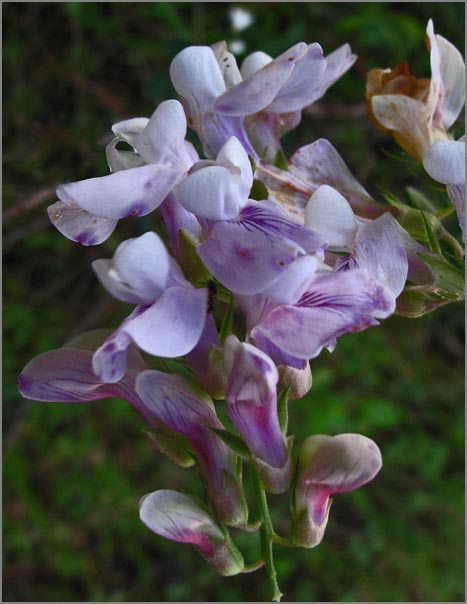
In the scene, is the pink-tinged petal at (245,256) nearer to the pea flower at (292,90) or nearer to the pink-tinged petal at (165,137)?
the pink-tinged petal at (165,137)

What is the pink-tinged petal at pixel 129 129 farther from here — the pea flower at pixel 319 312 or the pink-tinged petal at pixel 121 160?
the pea flower at pixel 319 312

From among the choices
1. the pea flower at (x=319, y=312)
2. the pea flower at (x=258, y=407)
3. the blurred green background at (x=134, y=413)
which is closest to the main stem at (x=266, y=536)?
the pea flower at (x=258, y=407)

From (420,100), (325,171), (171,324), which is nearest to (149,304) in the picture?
(171,324)

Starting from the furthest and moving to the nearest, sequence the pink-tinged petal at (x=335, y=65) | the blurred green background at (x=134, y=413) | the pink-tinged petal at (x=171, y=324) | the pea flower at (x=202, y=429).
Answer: the blurred green background at (x=134, y=413) → the pink-tinged petal at (x=335, y=65) → the pea flower at (x=202, y=429) → the pink-tinged petal at (x=171, y=324)

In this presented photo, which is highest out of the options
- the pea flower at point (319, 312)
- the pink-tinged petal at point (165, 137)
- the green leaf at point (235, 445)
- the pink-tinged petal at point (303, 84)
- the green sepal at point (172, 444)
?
the pink-tinged petal at point (165, 137)

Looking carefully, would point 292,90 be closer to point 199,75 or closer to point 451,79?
point 199,75

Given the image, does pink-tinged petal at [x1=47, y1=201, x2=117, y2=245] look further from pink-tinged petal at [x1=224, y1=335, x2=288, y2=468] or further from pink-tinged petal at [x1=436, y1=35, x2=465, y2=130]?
pink-tinged petal at [x1=436, y1=35, x2=465, y2=130]

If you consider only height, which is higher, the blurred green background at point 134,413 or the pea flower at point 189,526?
the pea flower at point 189,526

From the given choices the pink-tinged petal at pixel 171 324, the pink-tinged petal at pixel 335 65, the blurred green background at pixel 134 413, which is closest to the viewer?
the pink-tinged petal at pixel 171 324

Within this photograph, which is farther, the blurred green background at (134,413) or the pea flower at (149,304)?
the blurred green background at (134,413)
